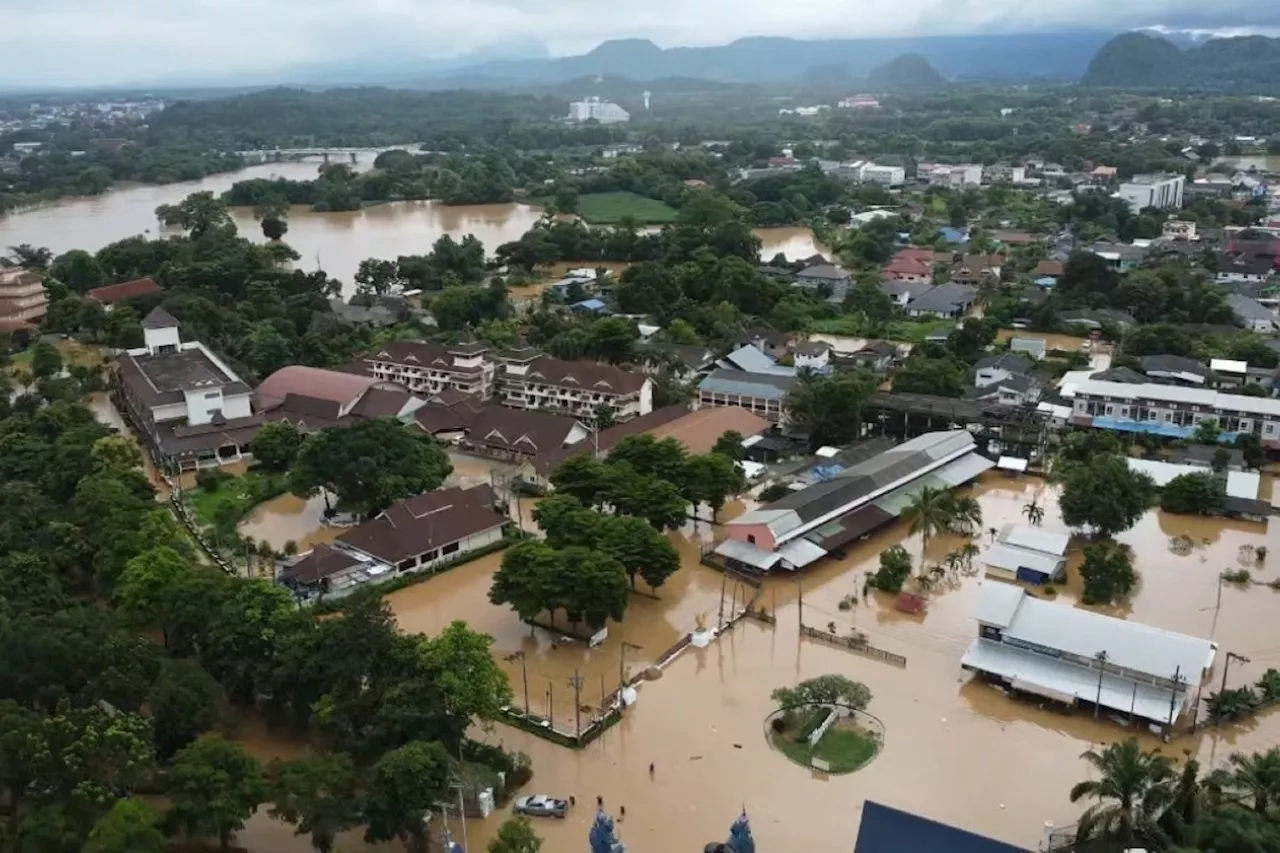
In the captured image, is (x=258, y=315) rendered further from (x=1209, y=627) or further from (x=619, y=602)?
(x=1209, y=627)

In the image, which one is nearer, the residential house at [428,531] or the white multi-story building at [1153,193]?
the residential house at [428,531]

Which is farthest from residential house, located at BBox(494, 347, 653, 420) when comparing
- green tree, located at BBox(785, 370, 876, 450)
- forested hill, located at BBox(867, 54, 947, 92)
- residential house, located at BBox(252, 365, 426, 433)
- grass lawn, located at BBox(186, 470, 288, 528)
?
forested hill, located at BBox(867, 54, 947, 92)

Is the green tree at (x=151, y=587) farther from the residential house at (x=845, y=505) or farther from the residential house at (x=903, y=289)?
the residential house at (x=903, y=289)

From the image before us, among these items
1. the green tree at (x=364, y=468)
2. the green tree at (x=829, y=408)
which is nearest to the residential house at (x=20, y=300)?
the green tree at (x=364, y=468)

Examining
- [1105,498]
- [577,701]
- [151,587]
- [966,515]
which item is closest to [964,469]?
[966,515]

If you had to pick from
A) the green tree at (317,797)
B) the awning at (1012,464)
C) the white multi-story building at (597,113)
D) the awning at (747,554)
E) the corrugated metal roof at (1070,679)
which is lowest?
the corrugated metal roof at (1070,679)

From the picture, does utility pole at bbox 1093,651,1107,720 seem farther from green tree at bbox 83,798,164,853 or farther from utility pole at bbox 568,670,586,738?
green tree at bbox 83,798,164,853

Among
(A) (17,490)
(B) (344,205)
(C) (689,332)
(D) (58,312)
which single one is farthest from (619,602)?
(B) (344,205)

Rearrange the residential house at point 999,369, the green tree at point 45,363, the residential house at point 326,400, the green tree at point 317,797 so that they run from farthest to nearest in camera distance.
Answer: the green tree at point 45,363, the residential house at point 999,369, the residential house at point 326,400, the green tree at point 317,797
